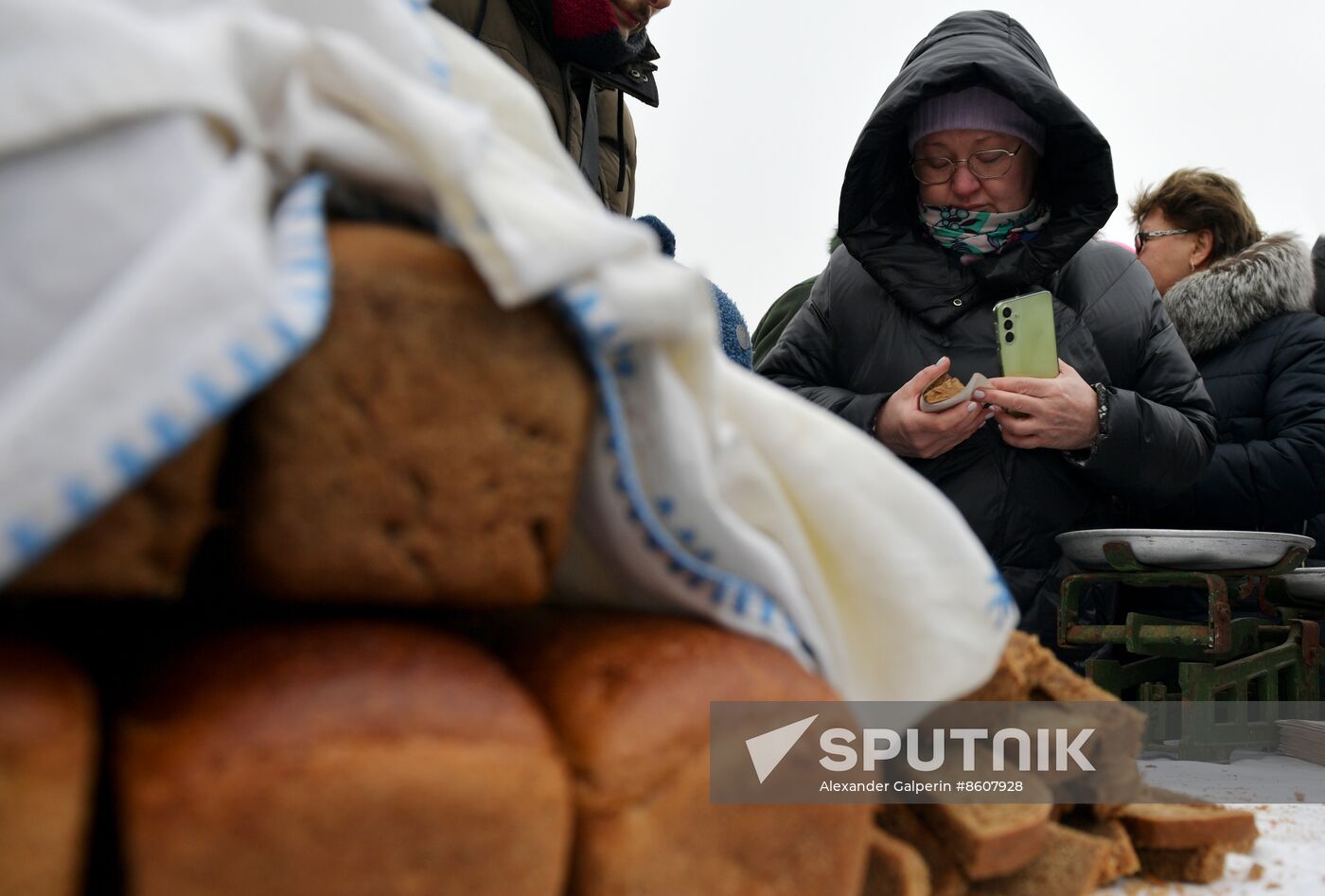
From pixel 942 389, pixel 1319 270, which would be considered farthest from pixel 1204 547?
pixel 1319 270

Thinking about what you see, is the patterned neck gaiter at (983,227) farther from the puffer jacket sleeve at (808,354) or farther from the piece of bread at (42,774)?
the piece of bread at (42,774)

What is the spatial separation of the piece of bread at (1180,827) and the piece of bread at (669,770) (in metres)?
0.53

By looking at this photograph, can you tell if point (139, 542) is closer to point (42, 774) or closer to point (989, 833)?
point (42, 774)

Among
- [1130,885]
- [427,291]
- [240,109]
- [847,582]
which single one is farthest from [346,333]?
[1130,885]

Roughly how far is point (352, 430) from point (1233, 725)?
3.06m

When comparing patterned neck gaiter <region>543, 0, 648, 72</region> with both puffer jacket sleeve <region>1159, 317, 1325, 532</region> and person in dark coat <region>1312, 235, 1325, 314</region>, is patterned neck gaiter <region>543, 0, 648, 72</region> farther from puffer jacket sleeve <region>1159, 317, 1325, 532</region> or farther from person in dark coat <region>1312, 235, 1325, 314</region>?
person in dark coat <region>1312, 235, 1325, 314</region>

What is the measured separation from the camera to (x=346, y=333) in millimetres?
614

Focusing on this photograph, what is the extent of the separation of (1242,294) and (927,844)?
3116 mm

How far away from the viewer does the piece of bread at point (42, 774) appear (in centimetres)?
53

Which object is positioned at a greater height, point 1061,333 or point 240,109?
point 240,109

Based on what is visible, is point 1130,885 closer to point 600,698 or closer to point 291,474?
point 600,698

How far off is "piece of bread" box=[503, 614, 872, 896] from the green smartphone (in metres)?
1.67

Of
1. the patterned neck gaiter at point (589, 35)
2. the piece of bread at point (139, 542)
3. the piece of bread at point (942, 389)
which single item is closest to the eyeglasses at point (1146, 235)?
the piece of bread at point (942, 389)

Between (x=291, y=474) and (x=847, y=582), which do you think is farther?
(x=847, y=582)
